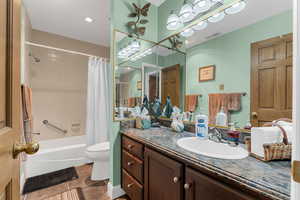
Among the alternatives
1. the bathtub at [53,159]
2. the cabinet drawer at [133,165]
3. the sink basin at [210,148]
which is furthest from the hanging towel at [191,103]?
the bathtub at [53,159]

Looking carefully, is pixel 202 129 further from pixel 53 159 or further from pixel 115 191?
pixel 53 159

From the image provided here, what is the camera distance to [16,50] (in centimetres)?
55

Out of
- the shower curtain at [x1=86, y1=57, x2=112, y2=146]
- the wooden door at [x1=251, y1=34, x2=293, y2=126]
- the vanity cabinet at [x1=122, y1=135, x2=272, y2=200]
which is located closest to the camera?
the vanity cabinet at [x1=122, y1=135, x2=272, y2=200]

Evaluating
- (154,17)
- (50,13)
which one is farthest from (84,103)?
(154,17)

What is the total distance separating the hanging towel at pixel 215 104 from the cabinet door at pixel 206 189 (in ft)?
2.16

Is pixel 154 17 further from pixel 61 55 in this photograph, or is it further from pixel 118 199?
Answer: pixel 118 199

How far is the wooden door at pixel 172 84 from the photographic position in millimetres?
1700

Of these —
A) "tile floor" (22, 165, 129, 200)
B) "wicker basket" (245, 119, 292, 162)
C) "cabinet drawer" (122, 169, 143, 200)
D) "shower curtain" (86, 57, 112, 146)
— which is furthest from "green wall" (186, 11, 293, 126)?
"shower curtain" (86, 57, 112, 146)

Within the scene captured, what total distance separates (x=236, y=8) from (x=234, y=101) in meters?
0.79

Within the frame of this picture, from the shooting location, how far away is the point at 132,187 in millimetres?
1376

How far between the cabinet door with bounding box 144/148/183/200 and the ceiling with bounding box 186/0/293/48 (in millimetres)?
1205

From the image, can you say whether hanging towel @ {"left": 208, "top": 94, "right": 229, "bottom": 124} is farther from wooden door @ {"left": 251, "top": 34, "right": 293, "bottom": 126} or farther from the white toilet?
the white toilet

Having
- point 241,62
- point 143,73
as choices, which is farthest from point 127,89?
point 241,62

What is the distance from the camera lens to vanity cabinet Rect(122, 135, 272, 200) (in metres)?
0.64
